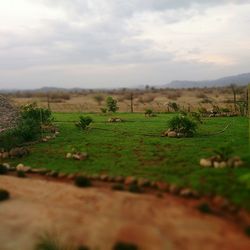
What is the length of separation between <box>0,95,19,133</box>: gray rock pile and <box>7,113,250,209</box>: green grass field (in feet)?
9.19

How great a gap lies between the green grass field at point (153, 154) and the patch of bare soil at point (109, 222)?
131cm

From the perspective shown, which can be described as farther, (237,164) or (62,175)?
(62,175)

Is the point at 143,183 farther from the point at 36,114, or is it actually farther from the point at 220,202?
the point at 36,114

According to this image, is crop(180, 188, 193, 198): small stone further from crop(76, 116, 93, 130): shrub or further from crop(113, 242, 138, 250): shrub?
crop(76, 116, 93, 130): shrub

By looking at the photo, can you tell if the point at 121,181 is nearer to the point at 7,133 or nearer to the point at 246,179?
the point at 246,179

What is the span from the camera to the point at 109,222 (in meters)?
8.51

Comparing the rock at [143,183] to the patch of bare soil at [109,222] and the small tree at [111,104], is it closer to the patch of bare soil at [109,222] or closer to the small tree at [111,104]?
the patch of bare soil at [109,222]

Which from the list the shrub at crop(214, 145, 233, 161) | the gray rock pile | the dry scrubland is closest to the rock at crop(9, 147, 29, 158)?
the gray rock pile

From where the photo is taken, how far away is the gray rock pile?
18.9 m

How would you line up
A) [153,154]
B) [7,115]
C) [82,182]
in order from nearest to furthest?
[82,182], [153,154], [7,115]

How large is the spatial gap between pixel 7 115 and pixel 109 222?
14.3m

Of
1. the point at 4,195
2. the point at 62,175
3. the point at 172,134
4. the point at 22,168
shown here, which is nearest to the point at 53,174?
the point at 62,175

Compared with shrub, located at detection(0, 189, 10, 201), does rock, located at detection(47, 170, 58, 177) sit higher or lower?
higher

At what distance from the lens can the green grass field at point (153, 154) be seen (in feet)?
33.7
